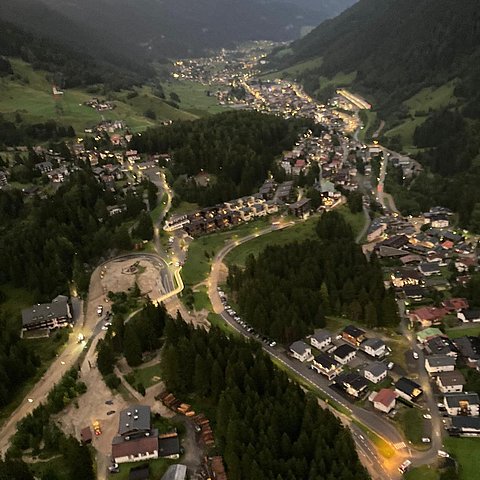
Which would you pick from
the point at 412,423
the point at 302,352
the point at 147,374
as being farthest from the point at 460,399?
the point at 147,374

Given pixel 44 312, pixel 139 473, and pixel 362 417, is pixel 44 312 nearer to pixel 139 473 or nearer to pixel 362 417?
pixel 139 473

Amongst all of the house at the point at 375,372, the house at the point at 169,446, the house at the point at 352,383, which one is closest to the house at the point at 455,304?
the house at the point at 375,372

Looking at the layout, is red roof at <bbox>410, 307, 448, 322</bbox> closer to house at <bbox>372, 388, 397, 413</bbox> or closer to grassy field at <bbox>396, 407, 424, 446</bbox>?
house at <bbox>372, 388, 397, 413</bbox>

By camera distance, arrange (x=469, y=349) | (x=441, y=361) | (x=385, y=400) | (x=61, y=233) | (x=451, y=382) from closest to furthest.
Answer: (x=385, y=400) < (x=451, y=382) < (x=441, y=361) < (x=469, y=349) < (x=61, y=233)

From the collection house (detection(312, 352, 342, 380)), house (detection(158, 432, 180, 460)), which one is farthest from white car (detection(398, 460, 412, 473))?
house (detection(158, 432, 180, 460))

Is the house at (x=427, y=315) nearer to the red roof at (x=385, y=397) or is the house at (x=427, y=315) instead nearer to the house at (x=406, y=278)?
the house at (x=406, y=278)

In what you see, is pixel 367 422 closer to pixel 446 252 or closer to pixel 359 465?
pixel 359 465
